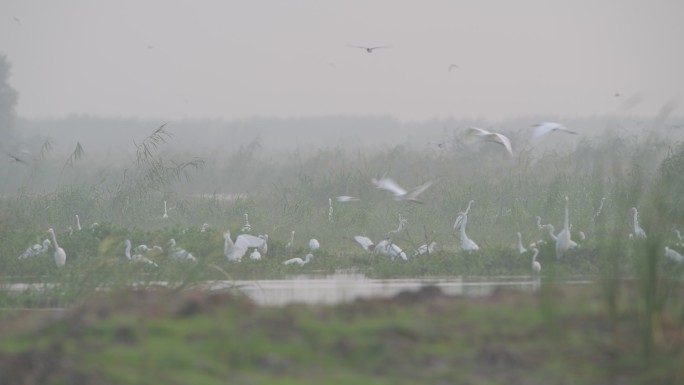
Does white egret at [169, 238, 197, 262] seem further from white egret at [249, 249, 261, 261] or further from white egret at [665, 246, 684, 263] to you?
white egret at [665, 246, 684, 263]

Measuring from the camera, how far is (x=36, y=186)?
30.4 meters

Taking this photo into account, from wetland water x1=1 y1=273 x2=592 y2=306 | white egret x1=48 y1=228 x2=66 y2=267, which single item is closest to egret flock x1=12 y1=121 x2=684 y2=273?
white egret x1=48 y1=228 x2=66 y2=267

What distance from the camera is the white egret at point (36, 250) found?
52.1 feet

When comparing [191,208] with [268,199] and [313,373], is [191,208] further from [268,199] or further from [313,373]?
[313,373]

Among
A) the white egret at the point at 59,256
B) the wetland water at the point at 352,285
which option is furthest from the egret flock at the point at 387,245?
the wetland water at the point at 352,285

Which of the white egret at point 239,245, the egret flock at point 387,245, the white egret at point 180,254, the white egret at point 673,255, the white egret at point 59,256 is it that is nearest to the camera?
the white egret at point 673,255

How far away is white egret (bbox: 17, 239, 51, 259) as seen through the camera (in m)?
15.9

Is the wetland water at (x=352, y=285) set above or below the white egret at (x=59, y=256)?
below

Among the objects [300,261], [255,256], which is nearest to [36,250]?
[255,256]

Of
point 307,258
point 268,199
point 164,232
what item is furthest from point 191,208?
point 307,258

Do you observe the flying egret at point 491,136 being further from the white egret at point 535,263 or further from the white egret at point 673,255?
the white egret at point 673,255

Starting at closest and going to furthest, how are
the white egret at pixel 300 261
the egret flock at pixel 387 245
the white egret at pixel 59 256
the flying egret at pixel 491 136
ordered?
the egret flock at pixel 387 245
the white egret at pixel 59 256
the flying egret at pixel 491 136
the white egret at pixel 300 261

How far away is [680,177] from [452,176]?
8403mm

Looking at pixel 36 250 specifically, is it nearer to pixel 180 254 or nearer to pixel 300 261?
pixel 180 254
